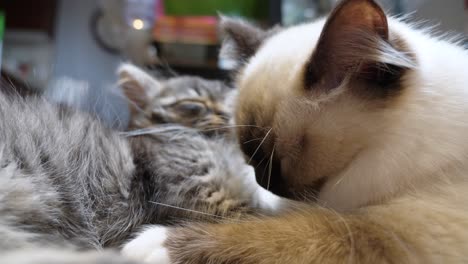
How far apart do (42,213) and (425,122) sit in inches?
28.3

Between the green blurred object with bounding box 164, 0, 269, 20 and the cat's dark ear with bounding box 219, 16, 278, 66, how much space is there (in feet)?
5.21

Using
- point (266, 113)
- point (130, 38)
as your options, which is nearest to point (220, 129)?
point (266, 113)

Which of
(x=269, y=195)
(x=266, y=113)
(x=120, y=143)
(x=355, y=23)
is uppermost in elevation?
(x=355, y=23)

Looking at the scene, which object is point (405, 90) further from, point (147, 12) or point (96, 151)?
point (147, 12)

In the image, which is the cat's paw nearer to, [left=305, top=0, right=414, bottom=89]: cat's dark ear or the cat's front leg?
the cat's front leg

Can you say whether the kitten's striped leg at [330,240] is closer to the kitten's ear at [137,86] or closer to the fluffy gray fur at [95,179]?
the fluffy gray fur at [95,179]

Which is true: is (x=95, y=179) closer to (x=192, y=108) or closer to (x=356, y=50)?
(x=192, y=108)

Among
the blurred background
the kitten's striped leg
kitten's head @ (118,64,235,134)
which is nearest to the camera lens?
the kitten's striped leg

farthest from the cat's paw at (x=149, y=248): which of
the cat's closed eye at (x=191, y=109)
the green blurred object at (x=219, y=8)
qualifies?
the green blurred object at (x=219, y=8)

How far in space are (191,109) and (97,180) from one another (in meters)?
0.44

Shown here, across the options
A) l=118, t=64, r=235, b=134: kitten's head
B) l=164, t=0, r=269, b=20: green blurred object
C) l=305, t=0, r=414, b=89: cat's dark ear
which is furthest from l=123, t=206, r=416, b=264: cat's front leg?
l=164, t=0, r=269, b=20: green blurred object

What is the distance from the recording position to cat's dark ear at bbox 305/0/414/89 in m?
0.79

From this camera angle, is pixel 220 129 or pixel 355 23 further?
pixel 220 129

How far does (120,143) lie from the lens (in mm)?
1093
